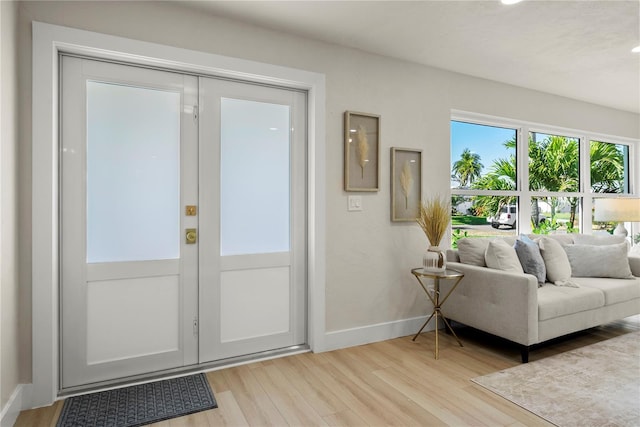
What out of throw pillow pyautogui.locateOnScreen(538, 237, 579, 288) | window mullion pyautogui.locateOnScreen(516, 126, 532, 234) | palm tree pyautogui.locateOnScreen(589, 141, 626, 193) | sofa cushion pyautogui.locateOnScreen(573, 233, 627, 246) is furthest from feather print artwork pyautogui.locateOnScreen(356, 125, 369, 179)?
palm tree pyautogui.locateOnScreen(589, 141, 626, 193)

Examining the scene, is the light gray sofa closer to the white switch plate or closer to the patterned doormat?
the white switch plate

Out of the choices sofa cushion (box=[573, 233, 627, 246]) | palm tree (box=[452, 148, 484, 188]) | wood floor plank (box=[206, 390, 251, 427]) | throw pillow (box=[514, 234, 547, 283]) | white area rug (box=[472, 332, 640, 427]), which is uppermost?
palm tree (box=[452, 148, 484, 188])

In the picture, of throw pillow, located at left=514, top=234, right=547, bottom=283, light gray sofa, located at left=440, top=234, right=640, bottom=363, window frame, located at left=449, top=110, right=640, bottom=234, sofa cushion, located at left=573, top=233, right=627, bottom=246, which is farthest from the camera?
window frame, located at left=449, top=110, right=640, bottom=234

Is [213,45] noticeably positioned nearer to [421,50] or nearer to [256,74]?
[256,74]

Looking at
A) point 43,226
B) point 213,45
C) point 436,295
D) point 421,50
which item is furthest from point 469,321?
point 43,226

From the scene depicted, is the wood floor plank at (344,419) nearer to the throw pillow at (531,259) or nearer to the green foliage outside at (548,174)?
the throw pillow at (531,259)

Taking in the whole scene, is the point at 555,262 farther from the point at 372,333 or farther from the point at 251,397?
the point at 251,397

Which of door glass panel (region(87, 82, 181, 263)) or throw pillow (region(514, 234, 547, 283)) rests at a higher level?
door glass panel (region(87, 82, 181, 263))

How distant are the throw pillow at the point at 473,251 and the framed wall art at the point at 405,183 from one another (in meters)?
0.50

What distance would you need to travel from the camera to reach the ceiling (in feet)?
8.30

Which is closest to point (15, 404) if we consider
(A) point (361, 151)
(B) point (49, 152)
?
(B) point (49, 152)

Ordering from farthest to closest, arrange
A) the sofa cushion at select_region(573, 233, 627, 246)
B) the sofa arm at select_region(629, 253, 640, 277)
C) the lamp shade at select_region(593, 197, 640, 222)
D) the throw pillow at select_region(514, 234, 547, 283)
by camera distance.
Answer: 1. the lamp shade at select_region(593, 197, 640, 222)
2. the sofa cushion at select_region(573, 233, 627, 246)
3. the sofa arm at select_region(629, 253, 640, 277)
4. the throw pillow at select_region(514, 234, 547, 283)

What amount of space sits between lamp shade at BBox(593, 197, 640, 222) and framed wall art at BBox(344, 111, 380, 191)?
310 cm

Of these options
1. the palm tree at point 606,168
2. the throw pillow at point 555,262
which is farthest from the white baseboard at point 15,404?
the palm tree at point 606,168
